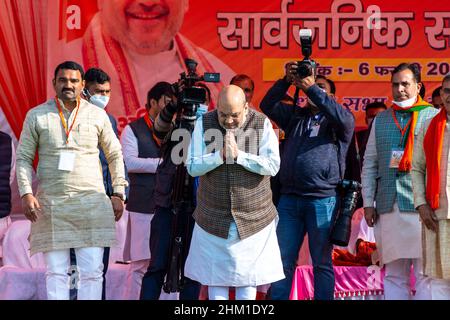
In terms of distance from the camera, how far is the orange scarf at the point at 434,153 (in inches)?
251

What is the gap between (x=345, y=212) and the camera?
698 centimetres

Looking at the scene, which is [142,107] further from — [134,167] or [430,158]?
[430,158]

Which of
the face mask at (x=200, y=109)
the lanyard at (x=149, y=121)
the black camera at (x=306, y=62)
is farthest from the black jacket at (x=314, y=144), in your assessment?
the lanyard at (x=149, y=121)

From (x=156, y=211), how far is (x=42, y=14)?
8.31 feet

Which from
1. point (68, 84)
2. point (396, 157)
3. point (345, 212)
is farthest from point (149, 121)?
point (396, 157)

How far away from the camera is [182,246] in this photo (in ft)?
22.4

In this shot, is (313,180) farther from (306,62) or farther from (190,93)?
(190,93)

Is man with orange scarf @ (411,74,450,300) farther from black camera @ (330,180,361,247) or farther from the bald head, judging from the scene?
the bald head

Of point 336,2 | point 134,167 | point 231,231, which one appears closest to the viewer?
point 231,231

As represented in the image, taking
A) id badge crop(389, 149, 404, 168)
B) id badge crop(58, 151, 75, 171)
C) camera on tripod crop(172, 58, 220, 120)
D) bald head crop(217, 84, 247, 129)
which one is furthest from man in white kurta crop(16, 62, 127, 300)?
id badge crop(389, 149, 404, 168)

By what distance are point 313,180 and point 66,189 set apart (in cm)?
156

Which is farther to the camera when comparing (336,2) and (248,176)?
(336,2)

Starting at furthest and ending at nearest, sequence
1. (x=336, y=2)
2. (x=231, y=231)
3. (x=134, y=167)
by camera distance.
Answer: (x=336, y=2), (x=134, y=167), (x=231, y=231)
